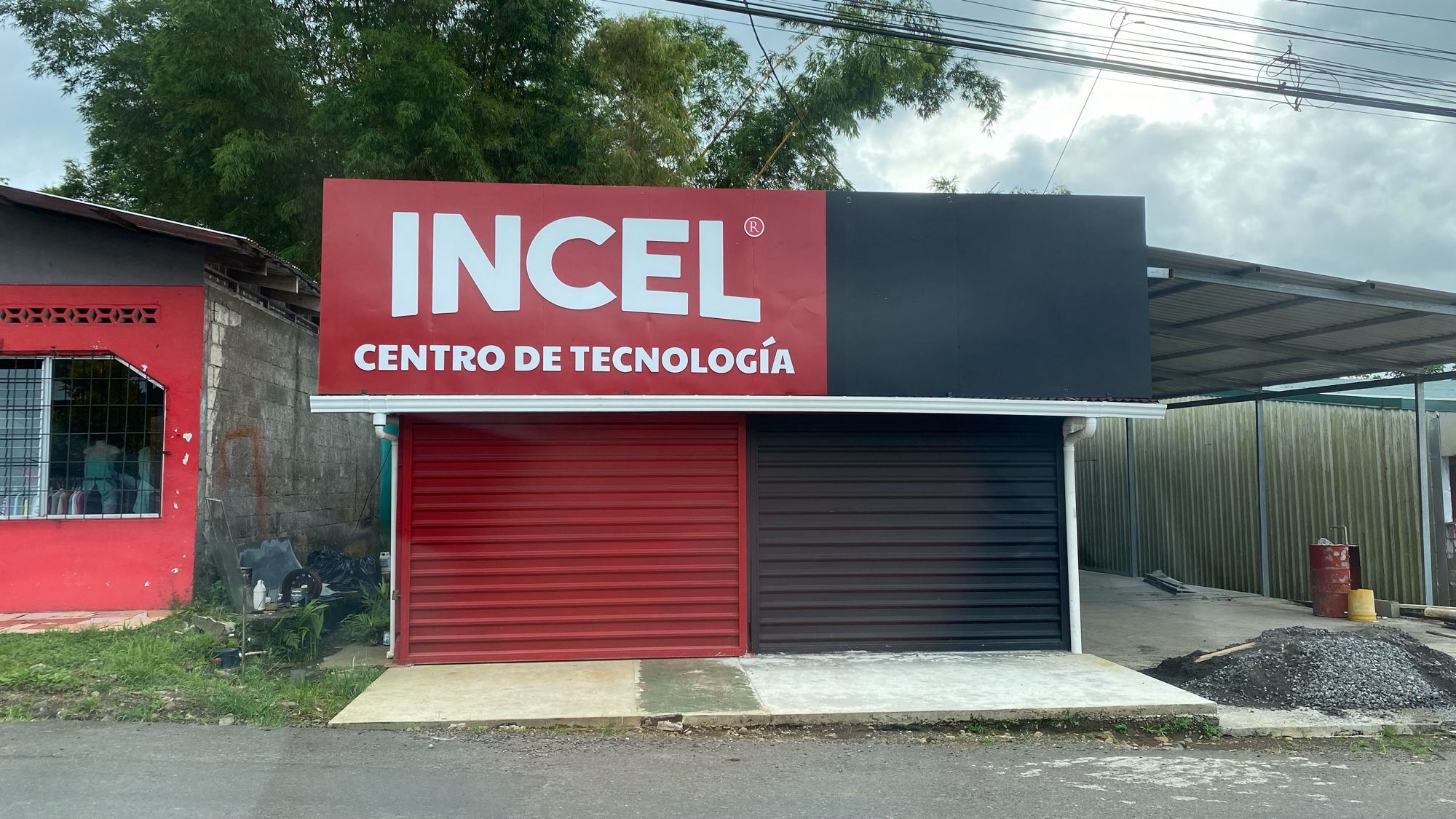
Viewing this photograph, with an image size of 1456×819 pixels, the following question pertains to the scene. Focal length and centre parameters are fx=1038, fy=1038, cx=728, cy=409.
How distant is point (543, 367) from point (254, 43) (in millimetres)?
10693

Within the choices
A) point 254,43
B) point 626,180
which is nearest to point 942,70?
point 626,180

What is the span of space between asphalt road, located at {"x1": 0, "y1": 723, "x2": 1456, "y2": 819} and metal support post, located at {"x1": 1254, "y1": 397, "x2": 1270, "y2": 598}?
889 cm

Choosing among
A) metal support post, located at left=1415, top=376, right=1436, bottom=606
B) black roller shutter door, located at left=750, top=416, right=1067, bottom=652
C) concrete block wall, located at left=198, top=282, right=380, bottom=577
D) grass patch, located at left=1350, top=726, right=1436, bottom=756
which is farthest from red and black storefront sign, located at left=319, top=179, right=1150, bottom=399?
metal support post, located at left=1415, top=376, right=1436, bottom=606

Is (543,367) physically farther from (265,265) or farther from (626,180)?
(626,180)

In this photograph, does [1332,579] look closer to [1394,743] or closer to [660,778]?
[1394,743]

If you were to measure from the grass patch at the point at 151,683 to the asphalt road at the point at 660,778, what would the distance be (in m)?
0.33

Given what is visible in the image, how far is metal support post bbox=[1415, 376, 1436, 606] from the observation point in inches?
517

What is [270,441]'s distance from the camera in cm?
1245

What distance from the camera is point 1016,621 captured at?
9.69 metres

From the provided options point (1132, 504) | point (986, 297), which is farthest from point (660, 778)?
point (1132, 504)

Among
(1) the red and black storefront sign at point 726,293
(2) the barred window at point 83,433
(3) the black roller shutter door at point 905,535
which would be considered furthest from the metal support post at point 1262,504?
(2) the barred window at point 83,433

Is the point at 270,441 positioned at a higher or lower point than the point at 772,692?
higher

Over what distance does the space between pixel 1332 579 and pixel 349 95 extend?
15.1m

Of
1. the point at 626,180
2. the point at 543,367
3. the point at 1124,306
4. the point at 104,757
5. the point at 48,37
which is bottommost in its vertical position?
the point at 104,757
